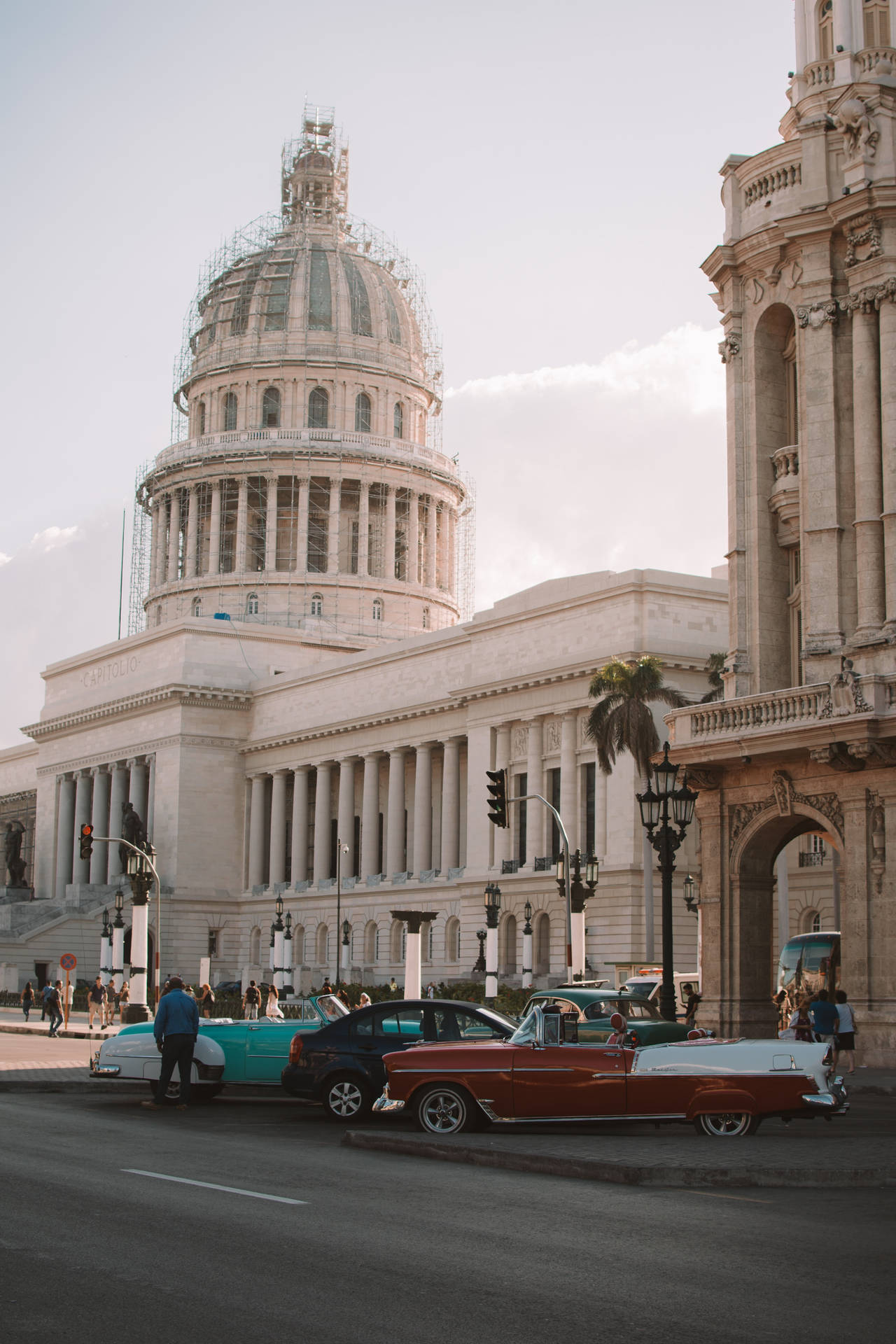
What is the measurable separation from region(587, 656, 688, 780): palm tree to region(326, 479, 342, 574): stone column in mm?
54917

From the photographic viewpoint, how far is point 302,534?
114562mm

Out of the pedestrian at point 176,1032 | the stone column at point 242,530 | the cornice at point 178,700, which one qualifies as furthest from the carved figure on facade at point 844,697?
the stone column at point 242,530

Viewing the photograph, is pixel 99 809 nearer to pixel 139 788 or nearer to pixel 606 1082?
pixel 139 788

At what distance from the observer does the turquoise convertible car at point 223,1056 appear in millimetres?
24359

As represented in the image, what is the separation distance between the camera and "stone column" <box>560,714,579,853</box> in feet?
233

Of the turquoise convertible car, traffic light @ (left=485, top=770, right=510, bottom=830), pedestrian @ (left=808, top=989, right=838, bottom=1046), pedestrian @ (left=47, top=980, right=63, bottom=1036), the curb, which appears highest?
traffic light @ (left=485, top=770, right=510, bottom=830)

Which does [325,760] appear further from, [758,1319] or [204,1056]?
[758,1319]

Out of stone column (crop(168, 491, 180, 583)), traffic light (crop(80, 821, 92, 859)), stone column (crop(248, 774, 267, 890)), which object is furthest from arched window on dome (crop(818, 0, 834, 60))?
stone column (crop(168, 491, 180, 583))

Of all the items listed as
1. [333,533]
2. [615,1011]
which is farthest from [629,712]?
[333,533]

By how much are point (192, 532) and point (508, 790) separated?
49.7 meters

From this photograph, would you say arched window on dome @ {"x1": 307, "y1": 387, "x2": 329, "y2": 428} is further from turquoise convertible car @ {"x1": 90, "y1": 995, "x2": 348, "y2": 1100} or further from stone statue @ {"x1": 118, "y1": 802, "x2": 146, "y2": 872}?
turquoise convertible car @ {"x1": 90, "y1": 995, "x2": 348, "y2": 1100}

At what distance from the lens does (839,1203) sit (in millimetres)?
13992

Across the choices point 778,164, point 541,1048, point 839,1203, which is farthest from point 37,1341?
point 778,164

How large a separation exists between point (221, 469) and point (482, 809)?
4733cm
